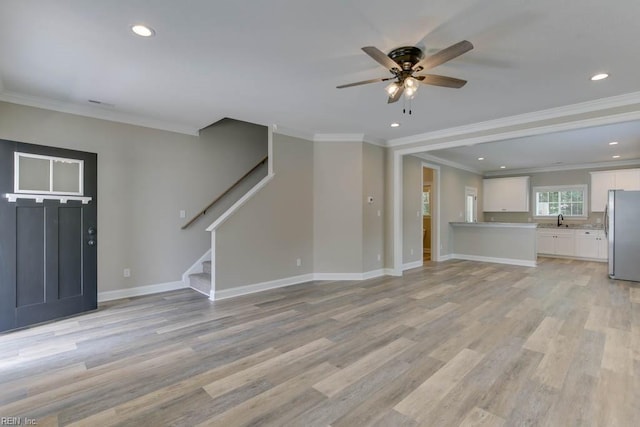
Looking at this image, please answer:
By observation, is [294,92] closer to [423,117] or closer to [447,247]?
[423,117]

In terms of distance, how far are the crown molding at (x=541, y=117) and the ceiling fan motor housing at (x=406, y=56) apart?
2606mm

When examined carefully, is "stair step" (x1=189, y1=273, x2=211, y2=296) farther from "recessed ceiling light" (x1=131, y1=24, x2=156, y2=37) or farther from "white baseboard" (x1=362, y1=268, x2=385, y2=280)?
"recessed ceiling light" (x1=131, y1=24, x2=156, y2=37)

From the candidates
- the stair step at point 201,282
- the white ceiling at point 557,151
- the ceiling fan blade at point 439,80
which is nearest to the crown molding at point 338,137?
the white ceiling at point 557,151

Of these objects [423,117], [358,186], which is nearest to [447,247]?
[358,186]

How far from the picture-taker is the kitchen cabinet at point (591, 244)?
7363 mm

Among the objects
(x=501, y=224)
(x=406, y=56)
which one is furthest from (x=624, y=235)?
(x=406, y=56)

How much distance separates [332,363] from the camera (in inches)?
95.5

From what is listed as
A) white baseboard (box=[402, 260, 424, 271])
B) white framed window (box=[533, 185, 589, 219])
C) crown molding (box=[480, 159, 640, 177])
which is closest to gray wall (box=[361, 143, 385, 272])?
white baseboard (box=[402, 260, 424, 271])

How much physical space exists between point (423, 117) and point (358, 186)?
162cm

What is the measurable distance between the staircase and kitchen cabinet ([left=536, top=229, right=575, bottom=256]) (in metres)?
8.44

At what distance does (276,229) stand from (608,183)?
8.59 meters

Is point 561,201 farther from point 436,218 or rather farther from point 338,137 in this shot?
point 338,137

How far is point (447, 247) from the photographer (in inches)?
314

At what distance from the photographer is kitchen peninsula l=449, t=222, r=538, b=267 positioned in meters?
6.87
